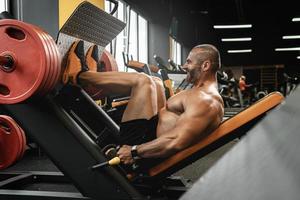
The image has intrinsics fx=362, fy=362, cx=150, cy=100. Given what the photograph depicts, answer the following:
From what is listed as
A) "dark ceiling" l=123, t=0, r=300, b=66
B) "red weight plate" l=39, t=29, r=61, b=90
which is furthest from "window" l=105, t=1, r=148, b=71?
"red weight plate" l=39, t=29, r=61, b=90

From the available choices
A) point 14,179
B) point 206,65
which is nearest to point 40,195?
point 14,179

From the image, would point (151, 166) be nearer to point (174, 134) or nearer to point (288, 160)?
point (174, 134)

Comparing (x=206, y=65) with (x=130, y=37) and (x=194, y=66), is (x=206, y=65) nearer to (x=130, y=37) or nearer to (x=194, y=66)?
(x=194, y=66)

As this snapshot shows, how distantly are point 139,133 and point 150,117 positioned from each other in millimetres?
97

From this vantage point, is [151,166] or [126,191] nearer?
[126,191]

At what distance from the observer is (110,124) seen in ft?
6.44

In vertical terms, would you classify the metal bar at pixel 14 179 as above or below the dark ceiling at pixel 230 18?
below

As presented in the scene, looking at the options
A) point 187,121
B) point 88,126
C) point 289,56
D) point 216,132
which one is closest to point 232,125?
point 216,132

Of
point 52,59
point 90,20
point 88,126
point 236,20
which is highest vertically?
point 236,20

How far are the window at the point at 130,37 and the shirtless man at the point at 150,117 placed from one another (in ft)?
9.93

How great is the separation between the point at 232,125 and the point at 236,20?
8.46m

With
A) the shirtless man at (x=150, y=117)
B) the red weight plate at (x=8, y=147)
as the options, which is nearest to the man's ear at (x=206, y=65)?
the shirtless man at (x=150, y=117)

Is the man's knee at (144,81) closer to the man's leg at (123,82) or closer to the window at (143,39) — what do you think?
the man's leg at (123,82)

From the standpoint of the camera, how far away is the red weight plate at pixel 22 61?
62.2 inches
